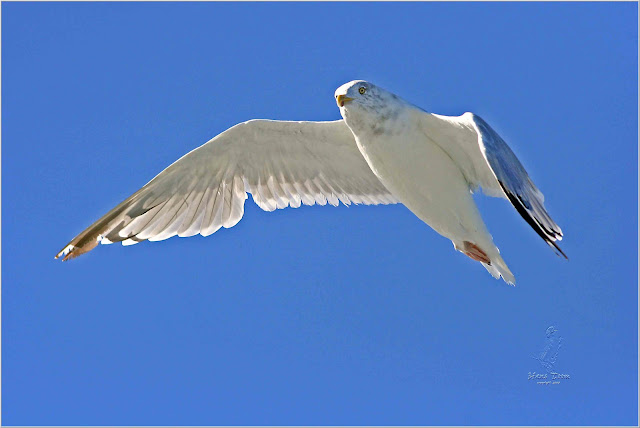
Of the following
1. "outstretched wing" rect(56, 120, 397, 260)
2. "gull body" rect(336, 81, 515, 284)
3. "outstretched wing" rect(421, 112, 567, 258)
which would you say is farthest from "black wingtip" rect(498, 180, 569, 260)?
Answer: "outstretched wing" rect(56, 120, 397, 260)

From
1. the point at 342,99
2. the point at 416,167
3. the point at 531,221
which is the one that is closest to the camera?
the point at 531,221

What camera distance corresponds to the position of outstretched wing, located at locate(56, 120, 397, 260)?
28.6 feet

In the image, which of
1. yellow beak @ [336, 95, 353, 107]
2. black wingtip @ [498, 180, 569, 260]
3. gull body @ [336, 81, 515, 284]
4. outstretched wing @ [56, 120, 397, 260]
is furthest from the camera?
outstretched wing @ [56, 120, 397, 260]

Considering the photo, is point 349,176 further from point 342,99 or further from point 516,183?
point 516,183

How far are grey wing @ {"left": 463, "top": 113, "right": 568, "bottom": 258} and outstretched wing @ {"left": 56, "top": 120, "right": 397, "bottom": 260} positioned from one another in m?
1.64

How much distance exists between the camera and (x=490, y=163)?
270 inches

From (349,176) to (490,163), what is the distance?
2.28 m

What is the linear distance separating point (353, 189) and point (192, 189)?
1560 millimetres

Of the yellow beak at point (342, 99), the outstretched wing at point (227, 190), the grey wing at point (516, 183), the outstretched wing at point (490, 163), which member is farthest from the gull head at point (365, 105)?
the outstretched wing at point (227, 190)

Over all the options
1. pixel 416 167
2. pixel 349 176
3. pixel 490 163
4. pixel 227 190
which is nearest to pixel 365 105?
pixel 416 167

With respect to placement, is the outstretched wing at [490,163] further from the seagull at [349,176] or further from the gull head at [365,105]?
the gull head at [365,105]

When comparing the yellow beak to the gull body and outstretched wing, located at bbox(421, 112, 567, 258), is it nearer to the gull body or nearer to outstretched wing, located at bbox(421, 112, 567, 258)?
the gull body

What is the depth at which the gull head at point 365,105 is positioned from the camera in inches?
299

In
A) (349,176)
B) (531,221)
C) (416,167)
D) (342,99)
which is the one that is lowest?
(531,221)
